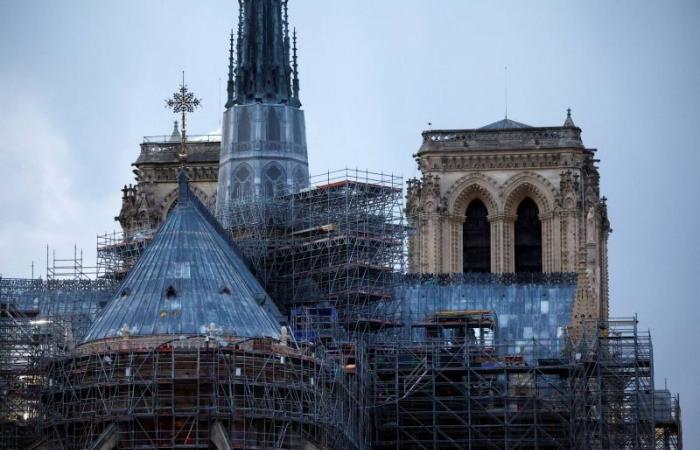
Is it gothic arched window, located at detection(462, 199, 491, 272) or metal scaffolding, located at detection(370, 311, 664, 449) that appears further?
gothic arched window, located at detection(462, 199, 491, 272)

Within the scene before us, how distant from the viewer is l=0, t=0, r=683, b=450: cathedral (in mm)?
106000

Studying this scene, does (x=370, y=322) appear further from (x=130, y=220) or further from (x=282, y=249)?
(x=130, y=220)

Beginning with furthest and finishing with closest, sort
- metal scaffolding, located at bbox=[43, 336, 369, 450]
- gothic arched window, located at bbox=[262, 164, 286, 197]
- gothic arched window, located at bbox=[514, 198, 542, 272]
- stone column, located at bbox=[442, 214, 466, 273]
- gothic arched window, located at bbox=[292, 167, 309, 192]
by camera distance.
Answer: gothic arched window, located at bbox=[514, 198, 542, 272], stone column, located at bbox=[442, 214, 466, 273], gothic arched window, located at bbox=[292, 167, 309, 192], gothic arched window, located at bbox=[262, 164, 286, 197], metal scaffolding, located at bbox=[43, 336, 369, 450]

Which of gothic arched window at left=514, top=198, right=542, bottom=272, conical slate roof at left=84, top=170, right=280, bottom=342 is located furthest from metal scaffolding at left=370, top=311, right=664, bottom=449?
gothic arched window at left=514, top=198, right=542, bottom=272

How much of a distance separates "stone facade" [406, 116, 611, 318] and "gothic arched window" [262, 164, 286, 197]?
1789cm

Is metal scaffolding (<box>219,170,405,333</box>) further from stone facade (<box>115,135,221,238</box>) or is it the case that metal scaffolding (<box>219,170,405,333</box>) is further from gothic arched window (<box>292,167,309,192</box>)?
stone facade (<box>115,135,221,238</box>)

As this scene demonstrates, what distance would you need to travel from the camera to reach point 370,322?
397 ft

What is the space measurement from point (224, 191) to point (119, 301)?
21.3m

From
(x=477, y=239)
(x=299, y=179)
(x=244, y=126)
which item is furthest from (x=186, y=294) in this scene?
(x=477, y=239)

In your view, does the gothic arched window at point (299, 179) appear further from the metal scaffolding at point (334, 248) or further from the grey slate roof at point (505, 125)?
the grey slate roof at point (505, 125)

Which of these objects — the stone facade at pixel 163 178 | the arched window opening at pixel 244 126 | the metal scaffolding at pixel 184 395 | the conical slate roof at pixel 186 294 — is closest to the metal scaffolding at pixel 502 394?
the conical slate roof at pixel 186 294

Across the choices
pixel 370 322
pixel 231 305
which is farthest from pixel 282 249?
pixel 231 305

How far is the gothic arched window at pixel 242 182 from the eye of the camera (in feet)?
428

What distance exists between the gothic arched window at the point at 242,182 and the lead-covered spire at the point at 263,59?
10.0 ft
